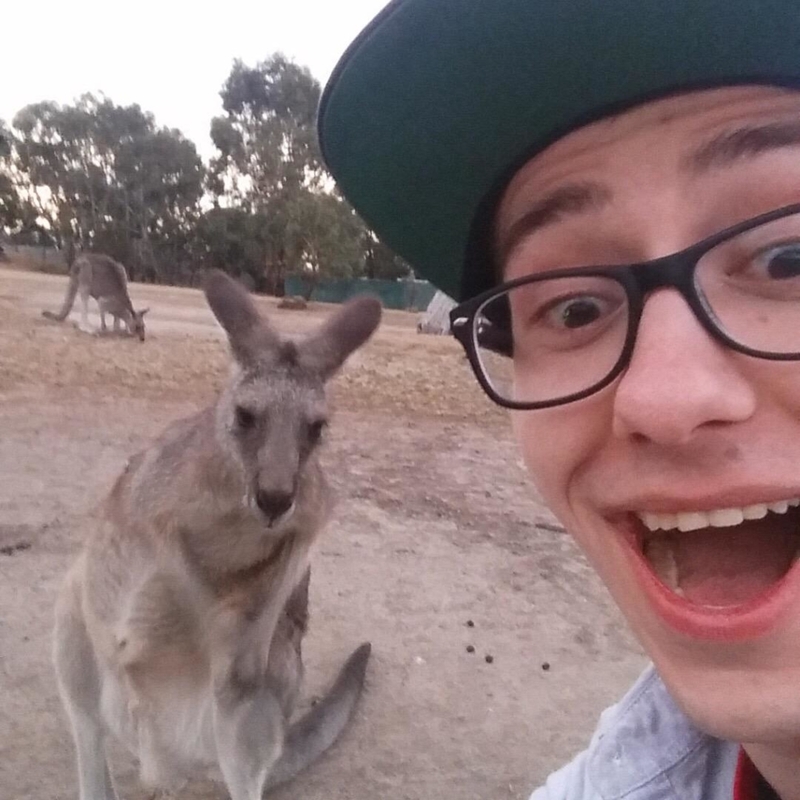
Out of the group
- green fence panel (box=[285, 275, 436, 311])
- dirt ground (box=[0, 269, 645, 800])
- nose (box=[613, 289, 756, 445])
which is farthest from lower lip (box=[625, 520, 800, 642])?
green fence panel (box=[285, 275, 436, 311])

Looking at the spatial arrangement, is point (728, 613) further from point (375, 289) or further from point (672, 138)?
point (375, 289)

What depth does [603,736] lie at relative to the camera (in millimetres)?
972

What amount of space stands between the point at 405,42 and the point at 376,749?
181 centimetres

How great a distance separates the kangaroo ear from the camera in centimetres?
218

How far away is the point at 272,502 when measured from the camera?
70.8 inches

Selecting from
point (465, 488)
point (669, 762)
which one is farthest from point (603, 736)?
point (465, 488)

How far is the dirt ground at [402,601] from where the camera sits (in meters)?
2.09

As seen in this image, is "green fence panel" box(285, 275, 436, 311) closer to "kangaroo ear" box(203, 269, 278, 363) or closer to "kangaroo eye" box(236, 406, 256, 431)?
"kangaroo ear" box(203, 269, 278, 363)

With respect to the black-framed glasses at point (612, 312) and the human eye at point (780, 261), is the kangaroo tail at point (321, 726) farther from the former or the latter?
the human eye at point (780, 261)

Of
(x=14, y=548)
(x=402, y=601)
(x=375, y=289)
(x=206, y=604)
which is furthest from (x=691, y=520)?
(x=375, y=289)

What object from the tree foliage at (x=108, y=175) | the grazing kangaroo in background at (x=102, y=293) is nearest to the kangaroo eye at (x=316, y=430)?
the grazing kangaroo in background at (x=102, y=293)

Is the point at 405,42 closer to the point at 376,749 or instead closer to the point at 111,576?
the point at 111,576

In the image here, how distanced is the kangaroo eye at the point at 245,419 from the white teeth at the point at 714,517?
4.38 feet

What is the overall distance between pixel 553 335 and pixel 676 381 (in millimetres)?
207
